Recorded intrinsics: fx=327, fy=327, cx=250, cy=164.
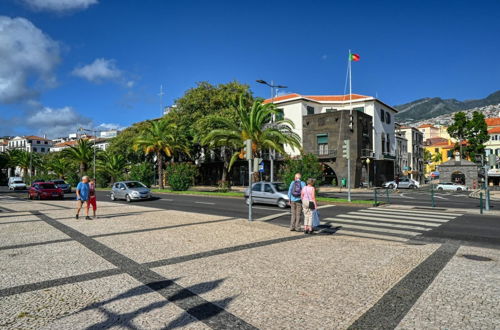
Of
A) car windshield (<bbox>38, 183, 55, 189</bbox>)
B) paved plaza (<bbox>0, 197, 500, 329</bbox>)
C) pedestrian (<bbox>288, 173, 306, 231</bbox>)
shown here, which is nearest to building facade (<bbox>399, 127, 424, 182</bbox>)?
car windshield (<bbox>38, 183, 55, 189</bbox>)

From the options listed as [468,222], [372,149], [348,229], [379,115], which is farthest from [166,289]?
[379,115]

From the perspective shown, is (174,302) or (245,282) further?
(245,282)

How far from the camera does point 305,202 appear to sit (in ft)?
31.0

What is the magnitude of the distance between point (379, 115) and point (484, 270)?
46876mm

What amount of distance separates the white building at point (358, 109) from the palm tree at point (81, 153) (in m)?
30.1

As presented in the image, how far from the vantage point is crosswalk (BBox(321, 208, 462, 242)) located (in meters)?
9.98

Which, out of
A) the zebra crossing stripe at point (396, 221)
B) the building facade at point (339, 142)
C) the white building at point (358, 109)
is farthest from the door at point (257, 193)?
the white building at point (358, 109)

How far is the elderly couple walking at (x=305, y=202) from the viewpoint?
9.38 metres

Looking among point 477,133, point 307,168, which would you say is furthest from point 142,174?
point 477,133

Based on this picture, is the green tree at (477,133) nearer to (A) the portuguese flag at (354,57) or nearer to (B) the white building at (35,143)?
(A) the portuguese flag at (354,57)

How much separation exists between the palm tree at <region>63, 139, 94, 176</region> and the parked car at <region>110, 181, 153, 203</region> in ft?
99.8

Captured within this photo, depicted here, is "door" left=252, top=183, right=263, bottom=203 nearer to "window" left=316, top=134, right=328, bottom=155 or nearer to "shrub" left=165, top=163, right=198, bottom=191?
"shrub" left=165, top=163, right=198, bottom=191

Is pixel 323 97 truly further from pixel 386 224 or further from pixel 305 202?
pixel 305 202

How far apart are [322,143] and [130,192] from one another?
2879 cm
